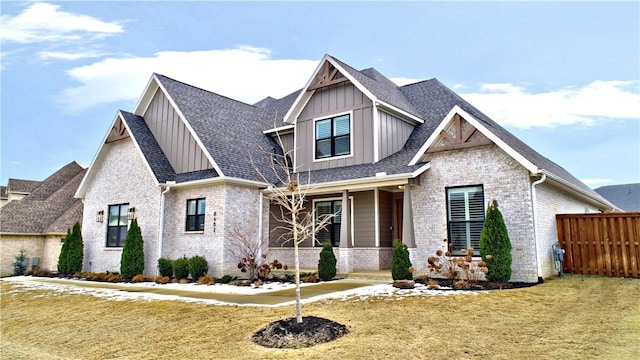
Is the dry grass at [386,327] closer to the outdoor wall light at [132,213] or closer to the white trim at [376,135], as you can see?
the outdoor wall light at [132,213]

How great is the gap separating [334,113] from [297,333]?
10646 millimetres

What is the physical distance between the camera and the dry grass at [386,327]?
538 cm

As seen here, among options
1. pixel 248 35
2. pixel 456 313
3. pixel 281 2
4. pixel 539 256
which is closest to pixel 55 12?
pixel 248 35

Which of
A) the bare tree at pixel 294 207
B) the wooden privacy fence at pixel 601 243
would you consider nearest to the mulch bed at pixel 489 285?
the wooden privacy fence at pixel 601 243

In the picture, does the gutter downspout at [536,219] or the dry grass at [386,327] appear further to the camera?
the gutter downspout at [536,219]

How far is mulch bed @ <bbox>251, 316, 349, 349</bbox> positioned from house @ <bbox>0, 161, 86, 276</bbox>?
68.9ft

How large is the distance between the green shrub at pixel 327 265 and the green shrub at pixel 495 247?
454cm

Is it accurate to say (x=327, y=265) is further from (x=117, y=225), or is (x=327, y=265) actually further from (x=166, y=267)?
(x=117, y=225)

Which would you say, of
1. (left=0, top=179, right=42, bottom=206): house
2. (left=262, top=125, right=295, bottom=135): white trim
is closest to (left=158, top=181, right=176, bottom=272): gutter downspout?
(left=262, top=125, right=295, bottom=135): white trim

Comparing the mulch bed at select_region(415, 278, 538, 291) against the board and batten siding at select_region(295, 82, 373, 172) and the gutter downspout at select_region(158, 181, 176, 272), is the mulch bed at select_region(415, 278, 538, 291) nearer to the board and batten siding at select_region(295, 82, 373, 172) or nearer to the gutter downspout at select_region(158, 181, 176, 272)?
the board and batten siding at select_region(295, 82, 373, 172)

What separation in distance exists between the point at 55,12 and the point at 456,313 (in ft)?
56.5

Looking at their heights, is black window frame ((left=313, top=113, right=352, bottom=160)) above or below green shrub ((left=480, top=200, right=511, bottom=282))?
above

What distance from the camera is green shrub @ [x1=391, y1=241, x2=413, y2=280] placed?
1107 cm

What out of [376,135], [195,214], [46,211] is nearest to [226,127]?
[195,214]
